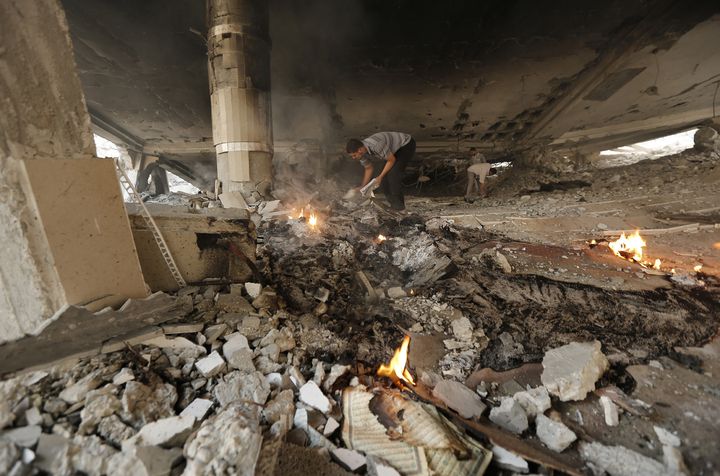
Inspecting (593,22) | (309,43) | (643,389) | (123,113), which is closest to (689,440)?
(643,389)

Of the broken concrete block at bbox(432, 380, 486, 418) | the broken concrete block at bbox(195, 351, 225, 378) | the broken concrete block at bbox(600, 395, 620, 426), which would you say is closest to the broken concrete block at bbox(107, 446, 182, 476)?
the broken concrete block at bbox(195, 351, 225, 378)

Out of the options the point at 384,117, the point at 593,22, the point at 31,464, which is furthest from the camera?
the point at 384,117

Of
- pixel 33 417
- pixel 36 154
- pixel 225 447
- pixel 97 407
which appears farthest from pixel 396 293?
pixel 36 154

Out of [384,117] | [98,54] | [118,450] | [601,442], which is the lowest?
[601,442]

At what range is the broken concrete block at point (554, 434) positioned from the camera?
1341mm

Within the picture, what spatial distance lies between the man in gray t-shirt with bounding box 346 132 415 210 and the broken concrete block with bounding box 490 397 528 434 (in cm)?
418

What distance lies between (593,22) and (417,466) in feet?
21.2

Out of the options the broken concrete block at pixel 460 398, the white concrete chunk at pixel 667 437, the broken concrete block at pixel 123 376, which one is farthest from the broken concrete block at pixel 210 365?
the white concrete chunk at pixel 667 437

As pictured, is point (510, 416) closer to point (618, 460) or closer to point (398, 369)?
point (618, 460)

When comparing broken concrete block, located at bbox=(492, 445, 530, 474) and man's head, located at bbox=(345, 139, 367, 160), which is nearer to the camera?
broken concrete block, located at bbox=(492, 445, 530, 474)

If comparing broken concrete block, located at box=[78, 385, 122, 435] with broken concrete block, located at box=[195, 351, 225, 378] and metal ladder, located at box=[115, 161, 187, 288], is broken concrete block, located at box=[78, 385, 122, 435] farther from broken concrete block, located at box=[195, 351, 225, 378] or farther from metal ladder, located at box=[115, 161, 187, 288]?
metal ladder, located at box=[115, 161, 187, 288]

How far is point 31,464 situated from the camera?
1.04 meters

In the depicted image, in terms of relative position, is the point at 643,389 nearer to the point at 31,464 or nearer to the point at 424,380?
the point at 424,380

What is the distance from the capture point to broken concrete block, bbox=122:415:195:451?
116 cm
